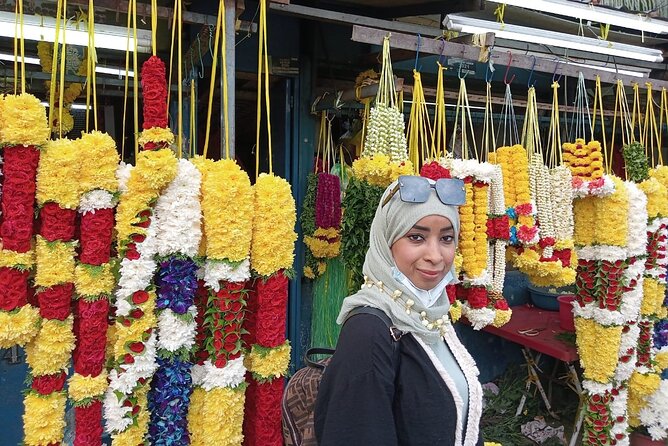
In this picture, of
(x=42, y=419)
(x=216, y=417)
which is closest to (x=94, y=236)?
(x=42, y=419)

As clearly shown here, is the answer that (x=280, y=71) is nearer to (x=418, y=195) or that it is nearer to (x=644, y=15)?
(x=418, y=195)

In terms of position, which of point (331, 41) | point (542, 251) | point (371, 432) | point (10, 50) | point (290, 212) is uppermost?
point (331, 41)

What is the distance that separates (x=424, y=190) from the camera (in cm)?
157

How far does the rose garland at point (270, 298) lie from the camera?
83.4 inches

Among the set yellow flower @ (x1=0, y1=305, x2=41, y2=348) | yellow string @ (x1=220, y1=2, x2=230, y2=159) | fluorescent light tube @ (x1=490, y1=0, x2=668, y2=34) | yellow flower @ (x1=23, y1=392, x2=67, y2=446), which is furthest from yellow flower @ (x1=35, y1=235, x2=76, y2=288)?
fluorescent light tube @ (x1=490, y1=0, x2=668, y2=34)

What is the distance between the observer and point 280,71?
386cm

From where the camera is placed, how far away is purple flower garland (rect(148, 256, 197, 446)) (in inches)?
77.4

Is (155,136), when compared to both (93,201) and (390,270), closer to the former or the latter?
(93,201)

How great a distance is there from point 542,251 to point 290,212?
1800 millimetres

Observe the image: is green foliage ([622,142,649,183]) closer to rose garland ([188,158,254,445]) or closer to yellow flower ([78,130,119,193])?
rose garland ([188,158,254,445])

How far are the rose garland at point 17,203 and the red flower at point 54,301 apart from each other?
4 cm

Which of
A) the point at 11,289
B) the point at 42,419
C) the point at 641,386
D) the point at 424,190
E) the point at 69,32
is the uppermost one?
the point at 69,32

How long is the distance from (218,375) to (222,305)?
29 centimetres

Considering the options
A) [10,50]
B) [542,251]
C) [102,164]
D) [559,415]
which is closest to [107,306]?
[102,164]
